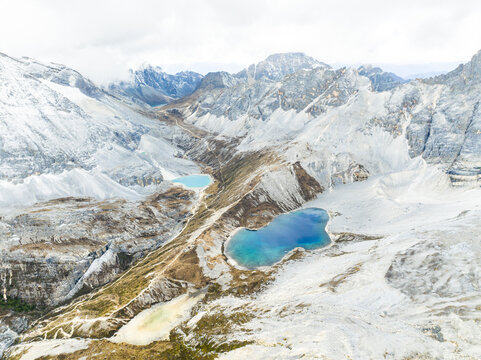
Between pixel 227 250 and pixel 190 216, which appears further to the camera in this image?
pixel 190 216

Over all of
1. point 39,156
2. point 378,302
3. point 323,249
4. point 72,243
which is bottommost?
point 323,249

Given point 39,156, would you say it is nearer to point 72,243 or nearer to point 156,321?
point 72,243

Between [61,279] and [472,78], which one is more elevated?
[472,78]

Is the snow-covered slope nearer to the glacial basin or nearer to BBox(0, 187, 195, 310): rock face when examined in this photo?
BBox(0, 187, 195, 310): rock face

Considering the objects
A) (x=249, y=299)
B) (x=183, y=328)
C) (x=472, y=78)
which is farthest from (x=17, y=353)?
(x=472, y=78)

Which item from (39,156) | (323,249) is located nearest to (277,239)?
(323,249)

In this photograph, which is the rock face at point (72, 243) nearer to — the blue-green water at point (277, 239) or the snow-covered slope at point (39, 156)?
the snow-covered slope at point (39, 156)

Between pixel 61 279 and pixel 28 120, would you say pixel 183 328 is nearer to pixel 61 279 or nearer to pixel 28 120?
pixel 61 279

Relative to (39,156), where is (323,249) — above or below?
below

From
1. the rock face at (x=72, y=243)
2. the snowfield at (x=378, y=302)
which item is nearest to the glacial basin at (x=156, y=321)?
the snowfield at (x=378, y=302)
